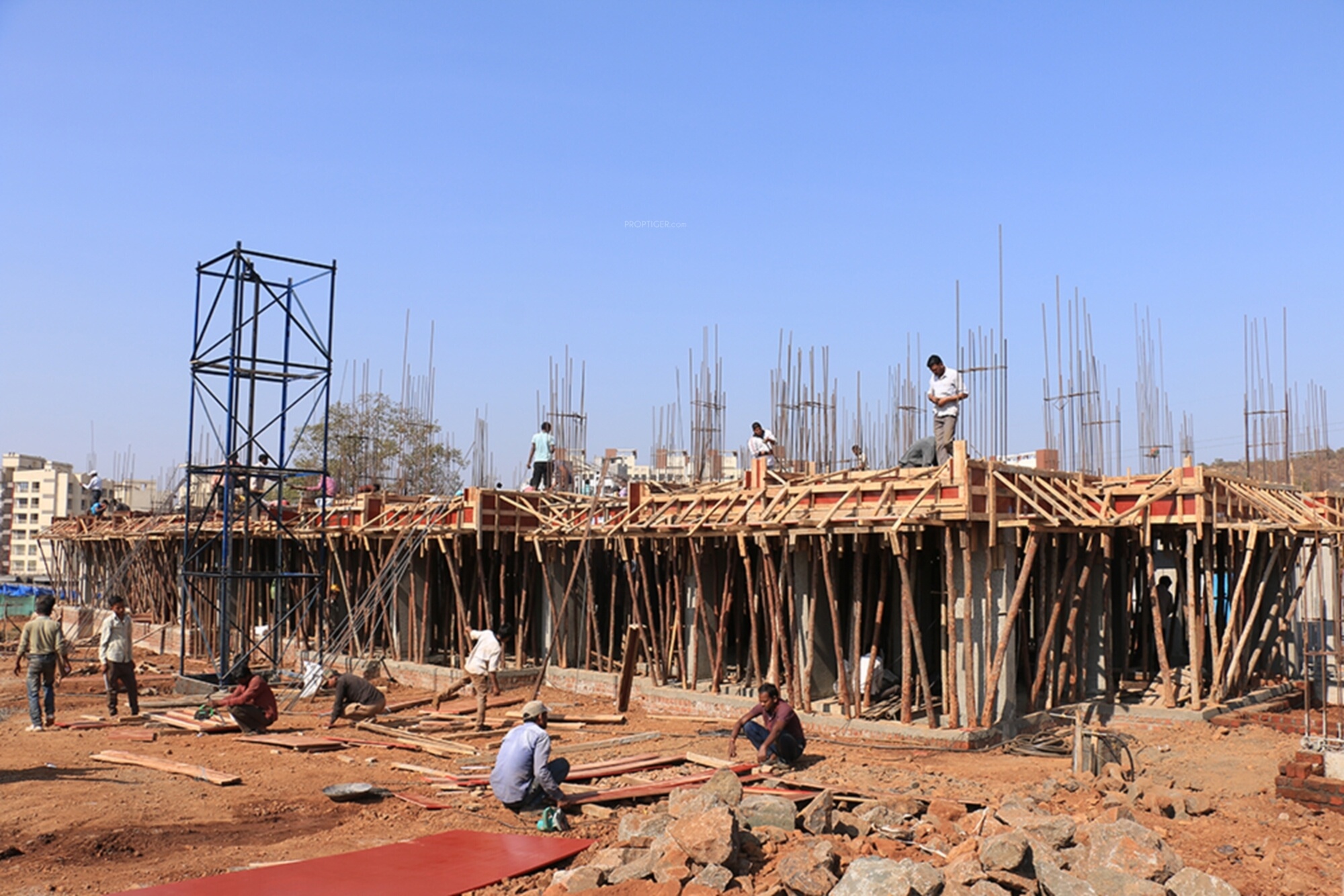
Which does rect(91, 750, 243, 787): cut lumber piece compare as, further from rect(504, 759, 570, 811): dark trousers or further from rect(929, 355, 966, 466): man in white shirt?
rect(929, 355, 966, 466): man in white shirt

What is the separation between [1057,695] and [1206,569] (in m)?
2.76

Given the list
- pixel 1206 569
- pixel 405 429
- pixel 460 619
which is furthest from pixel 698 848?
pixel 405 429

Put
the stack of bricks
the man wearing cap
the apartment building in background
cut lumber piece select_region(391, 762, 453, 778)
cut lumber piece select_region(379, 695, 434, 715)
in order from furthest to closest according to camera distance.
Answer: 1. the apartment building in background
2. cut lumber piece select_region(379, 695, 434, 715)
3. cut lumber piece select_region(391, 762, 453, 778)
4. the stack of bricks
5. the man wearing cap

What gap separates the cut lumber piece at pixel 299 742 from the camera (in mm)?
12961

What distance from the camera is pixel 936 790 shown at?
10.4 meters

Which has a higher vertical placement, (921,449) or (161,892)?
(921,449)

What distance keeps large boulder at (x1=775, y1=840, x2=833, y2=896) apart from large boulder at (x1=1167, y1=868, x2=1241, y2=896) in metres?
2.01

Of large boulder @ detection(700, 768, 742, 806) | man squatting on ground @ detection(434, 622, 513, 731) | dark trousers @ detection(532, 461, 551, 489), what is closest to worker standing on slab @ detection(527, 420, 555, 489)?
dark trousers @ detection(532, 461, 551, 489)

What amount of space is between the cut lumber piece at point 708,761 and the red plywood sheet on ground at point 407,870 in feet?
10.1

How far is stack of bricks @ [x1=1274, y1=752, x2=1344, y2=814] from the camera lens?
31.8 feet

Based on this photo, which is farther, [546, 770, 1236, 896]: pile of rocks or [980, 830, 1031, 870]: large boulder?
[980, 830, 1031, 870]: large boulder

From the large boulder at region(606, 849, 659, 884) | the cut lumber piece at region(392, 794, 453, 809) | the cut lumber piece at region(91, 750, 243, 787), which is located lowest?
the cut lumber piece at region(91, 750, 243, 787)

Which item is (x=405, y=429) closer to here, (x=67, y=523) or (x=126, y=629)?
(x=67, y=523)

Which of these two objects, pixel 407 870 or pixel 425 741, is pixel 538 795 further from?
pixel 425 741
